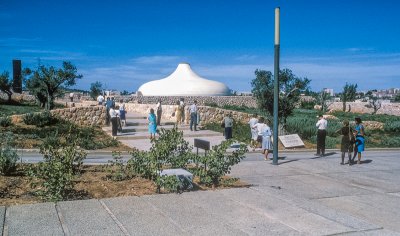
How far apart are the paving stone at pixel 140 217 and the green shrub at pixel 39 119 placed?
41.7 feet

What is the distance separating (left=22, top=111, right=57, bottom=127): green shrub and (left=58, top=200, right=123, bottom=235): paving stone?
41.4ft

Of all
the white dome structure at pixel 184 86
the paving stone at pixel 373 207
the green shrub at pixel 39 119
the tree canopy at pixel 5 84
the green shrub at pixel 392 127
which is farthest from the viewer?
the white dome structure at pixel 184 86

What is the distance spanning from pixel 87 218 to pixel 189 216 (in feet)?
4.21

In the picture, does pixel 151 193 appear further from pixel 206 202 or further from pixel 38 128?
pixel 38 128

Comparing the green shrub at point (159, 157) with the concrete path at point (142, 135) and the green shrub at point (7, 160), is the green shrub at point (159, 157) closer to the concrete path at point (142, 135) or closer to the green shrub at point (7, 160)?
the green shrub at point (7, 160)

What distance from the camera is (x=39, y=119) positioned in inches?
682

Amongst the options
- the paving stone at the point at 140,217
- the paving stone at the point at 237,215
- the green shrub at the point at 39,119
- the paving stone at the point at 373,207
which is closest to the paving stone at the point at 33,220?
the paving stone at the point at 140,217

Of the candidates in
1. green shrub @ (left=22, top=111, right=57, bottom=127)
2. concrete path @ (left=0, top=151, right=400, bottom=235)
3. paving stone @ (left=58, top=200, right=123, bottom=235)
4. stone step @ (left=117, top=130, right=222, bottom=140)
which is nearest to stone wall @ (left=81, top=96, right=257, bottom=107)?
stone step @ (left=117, top=130, right=222, bottom=140)

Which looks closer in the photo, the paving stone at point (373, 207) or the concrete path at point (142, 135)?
the paving stone at point (373, 207)

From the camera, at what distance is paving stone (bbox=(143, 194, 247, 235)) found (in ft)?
15.2

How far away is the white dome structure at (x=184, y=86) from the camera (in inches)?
2473

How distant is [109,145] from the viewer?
14.3m

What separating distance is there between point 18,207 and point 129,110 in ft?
88.6

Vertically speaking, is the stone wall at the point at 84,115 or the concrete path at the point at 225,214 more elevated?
the stone wall at the point at 84,115
